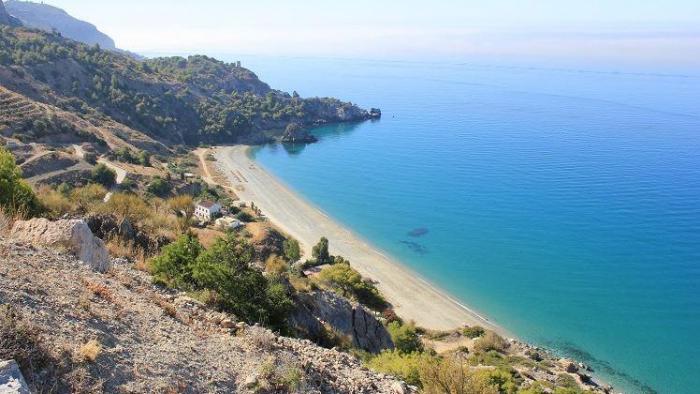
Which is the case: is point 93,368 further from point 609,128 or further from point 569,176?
point 609,128

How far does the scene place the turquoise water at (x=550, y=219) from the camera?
42.2 m

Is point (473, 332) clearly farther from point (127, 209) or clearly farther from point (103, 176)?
point (103, 176)

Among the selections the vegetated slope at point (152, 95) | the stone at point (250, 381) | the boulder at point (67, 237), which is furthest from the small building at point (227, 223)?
the stone at point (250, 381)

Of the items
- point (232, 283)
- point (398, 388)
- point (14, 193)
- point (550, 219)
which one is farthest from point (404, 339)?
point (550, 219)

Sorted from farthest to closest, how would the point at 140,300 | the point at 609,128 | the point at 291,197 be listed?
the point at 609,128 → the point at 291,197 → the point at 140,300

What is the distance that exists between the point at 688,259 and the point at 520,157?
4846 centimetres

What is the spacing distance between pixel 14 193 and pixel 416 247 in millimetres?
45746

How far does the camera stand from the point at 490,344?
36250 mm

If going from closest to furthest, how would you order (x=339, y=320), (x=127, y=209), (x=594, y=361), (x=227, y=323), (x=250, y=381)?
(x=250, y=381) < (x=227, y=323) < (x=339, y=320) < (x=127, y=209) < (x=594, y=361)

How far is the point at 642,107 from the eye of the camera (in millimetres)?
171375

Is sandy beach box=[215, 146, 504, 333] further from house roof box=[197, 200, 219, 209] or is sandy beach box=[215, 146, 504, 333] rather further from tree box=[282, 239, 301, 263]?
house roof box=[197, 200, 219, 209]

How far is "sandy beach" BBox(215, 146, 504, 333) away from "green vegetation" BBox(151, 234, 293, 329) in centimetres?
2704

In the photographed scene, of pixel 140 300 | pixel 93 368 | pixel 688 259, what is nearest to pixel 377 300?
pixel 140 300

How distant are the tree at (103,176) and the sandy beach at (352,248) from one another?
1952 cm
